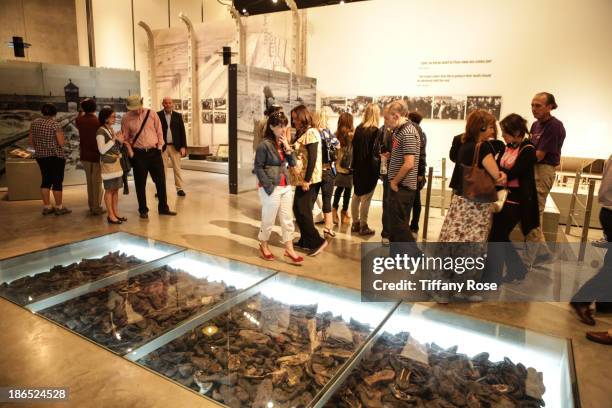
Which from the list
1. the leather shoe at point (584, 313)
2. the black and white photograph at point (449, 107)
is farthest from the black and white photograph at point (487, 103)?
the leather shoe at point (584, 313)

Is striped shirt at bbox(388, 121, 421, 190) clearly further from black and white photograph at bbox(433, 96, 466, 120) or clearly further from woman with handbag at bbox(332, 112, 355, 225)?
black and white photograph at bbox(433, 96, 466, 120)

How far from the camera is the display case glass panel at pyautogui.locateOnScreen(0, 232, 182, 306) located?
146 inches

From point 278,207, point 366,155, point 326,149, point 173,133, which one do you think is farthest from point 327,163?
point 173,133

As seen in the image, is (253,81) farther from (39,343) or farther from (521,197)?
(39,343)

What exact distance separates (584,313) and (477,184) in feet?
4.40

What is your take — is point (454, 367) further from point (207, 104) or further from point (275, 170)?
point (207, 104)

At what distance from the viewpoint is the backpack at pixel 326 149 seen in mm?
4914

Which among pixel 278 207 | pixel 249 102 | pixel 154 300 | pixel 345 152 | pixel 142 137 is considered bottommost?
pixel 154 300

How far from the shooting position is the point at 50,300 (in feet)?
11.3

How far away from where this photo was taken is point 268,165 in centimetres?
401

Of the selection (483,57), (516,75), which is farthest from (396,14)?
(516,75)

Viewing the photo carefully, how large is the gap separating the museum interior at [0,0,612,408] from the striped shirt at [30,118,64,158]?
34 millimetres

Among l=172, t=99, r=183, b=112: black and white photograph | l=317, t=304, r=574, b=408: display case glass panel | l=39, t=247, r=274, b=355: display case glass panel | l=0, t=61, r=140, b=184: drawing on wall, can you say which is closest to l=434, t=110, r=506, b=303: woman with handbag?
l=317, t=304, r=574, b=408: display case glass panel

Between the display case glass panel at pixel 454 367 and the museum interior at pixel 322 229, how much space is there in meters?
0.02
